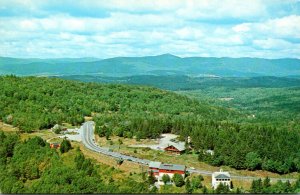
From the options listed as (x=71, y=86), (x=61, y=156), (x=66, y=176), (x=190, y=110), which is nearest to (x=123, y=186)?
(x=66, y=176)

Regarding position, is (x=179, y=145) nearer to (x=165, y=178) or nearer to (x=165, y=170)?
(x=165, y=170)

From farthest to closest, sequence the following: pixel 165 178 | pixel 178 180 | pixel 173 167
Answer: pixel 173 167, pixel 165 178, pixel 178 180

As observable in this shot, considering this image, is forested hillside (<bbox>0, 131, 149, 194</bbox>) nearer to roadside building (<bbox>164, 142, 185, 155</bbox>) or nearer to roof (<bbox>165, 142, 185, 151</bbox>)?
roadside building (<bbox>164, 142, 185, 155</bbox>)

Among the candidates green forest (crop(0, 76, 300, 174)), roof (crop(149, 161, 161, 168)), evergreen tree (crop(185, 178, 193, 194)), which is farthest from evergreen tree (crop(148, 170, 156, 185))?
green forest (crop(0, 76, 300, 174))

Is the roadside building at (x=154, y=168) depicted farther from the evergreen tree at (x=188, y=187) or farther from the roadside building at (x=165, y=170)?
the evergreen tree at (x=188, y=187)

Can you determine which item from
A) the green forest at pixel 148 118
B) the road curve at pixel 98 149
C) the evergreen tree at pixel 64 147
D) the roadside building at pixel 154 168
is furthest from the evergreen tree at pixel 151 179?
the evergreen tree at pixel 64 147

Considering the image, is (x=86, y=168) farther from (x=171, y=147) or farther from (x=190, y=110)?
(x=190, y=110)

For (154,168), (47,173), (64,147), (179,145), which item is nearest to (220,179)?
(154,168)
